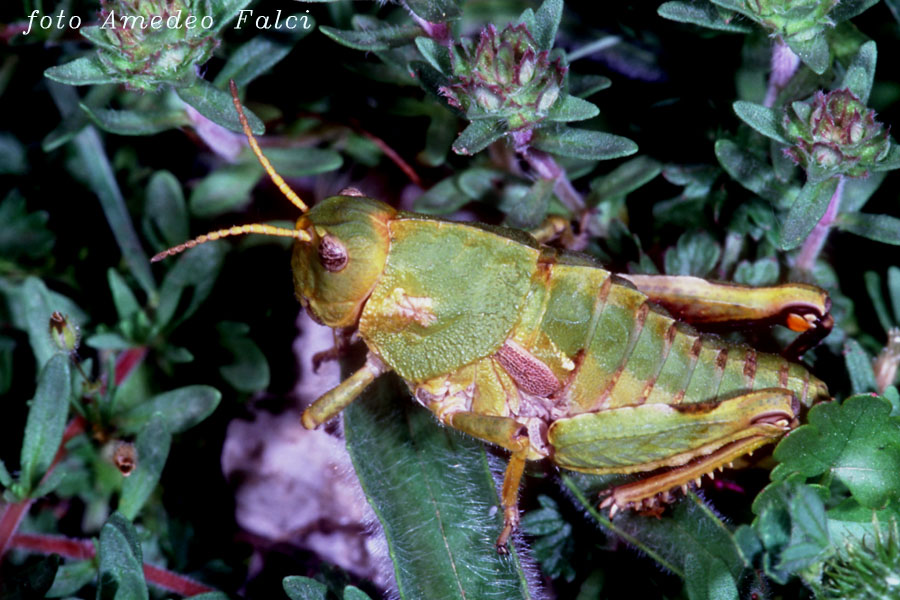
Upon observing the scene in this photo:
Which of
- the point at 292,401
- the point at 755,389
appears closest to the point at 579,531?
the point at 755,389

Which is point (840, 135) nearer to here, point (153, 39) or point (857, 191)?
point (857, 191)

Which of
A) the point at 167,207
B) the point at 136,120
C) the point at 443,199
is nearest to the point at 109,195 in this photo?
the point at 167,207

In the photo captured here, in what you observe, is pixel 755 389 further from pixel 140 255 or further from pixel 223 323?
pixel 140 255

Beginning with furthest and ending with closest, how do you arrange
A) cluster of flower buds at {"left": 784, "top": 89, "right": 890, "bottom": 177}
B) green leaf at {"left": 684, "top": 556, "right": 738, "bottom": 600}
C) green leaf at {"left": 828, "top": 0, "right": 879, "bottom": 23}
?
green leaf at {"left": 828, "top": 0, "right": 879, "bottom": 23} < cluster of flower buds at {"left": 784, "top": 89, "right": 890, "bottom": 177} < green leaf at {"left": 684, "top": 556, "right": 738, "bottom": 600}

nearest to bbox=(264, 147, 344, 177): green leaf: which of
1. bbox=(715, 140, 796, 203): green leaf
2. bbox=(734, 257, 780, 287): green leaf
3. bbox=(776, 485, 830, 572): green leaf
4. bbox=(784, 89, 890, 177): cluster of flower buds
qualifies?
bbox=(715, 140, 796, 203): green leaf

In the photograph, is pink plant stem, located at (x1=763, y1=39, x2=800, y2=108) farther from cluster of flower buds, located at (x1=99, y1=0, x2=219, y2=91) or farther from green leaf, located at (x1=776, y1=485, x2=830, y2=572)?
cluster of flower buds, located at (x1=99, y1=0, x2=219, y2=91)

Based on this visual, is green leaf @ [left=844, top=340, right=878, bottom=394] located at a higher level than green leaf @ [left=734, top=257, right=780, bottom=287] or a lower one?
lower

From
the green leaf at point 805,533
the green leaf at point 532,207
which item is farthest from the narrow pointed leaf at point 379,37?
the green leaf at point 805,533
